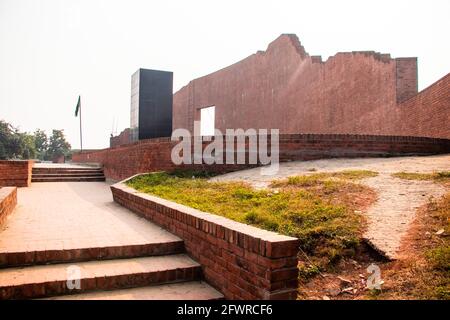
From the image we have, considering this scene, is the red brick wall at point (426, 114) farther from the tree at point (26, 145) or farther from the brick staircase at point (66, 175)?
the tree at point (26, 145)

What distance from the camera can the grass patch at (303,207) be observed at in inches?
123

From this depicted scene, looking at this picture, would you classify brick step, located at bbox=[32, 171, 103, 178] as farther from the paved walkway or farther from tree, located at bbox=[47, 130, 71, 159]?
tree, located at bbox=[47, 130, 71, 159]

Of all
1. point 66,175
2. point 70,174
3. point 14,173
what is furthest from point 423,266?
point 70,174

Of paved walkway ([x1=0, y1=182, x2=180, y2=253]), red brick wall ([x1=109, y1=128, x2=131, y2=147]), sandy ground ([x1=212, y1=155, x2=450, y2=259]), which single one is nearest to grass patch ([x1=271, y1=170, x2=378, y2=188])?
sandy ground ([x1=212, y1=155, x2=450, y2=259])

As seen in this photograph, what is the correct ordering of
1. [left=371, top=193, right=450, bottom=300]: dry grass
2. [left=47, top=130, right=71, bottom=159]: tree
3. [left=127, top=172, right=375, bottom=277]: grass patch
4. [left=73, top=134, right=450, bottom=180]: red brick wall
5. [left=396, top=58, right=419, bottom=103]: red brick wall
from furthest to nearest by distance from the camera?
1. [left=47, top=130, right=71, bottom=159]: tree
2. [left=396, top=58, right=419, bottom=103]: red brick wall
3. [left=73, top=134, right=450, bottom=180]: red brick wall
4. [left=127, top=172, right=375, bottom=277]: grass patch
5. [left=371, top=193, right=450, bottom=300]: dry grass

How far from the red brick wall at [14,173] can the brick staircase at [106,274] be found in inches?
337

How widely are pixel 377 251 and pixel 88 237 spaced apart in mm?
3049

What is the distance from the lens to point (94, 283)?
3.02 m

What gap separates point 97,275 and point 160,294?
1.94ft

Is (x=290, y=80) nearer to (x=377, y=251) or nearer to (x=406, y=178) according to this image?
(x=406, y=178)

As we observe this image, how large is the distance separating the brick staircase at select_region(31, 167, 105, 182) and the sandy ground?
8.10 meters

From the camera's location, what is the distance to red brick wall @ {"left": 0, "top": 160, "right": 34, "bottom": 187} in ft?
34.7

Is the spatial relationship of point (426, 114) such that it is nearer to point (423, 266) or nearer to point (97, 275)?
point (423, 266)

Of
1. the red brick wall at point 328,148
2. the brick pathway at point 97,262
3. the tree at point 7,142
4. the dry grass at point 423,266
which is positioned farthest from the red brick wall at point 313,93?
the tree at point 7,142
